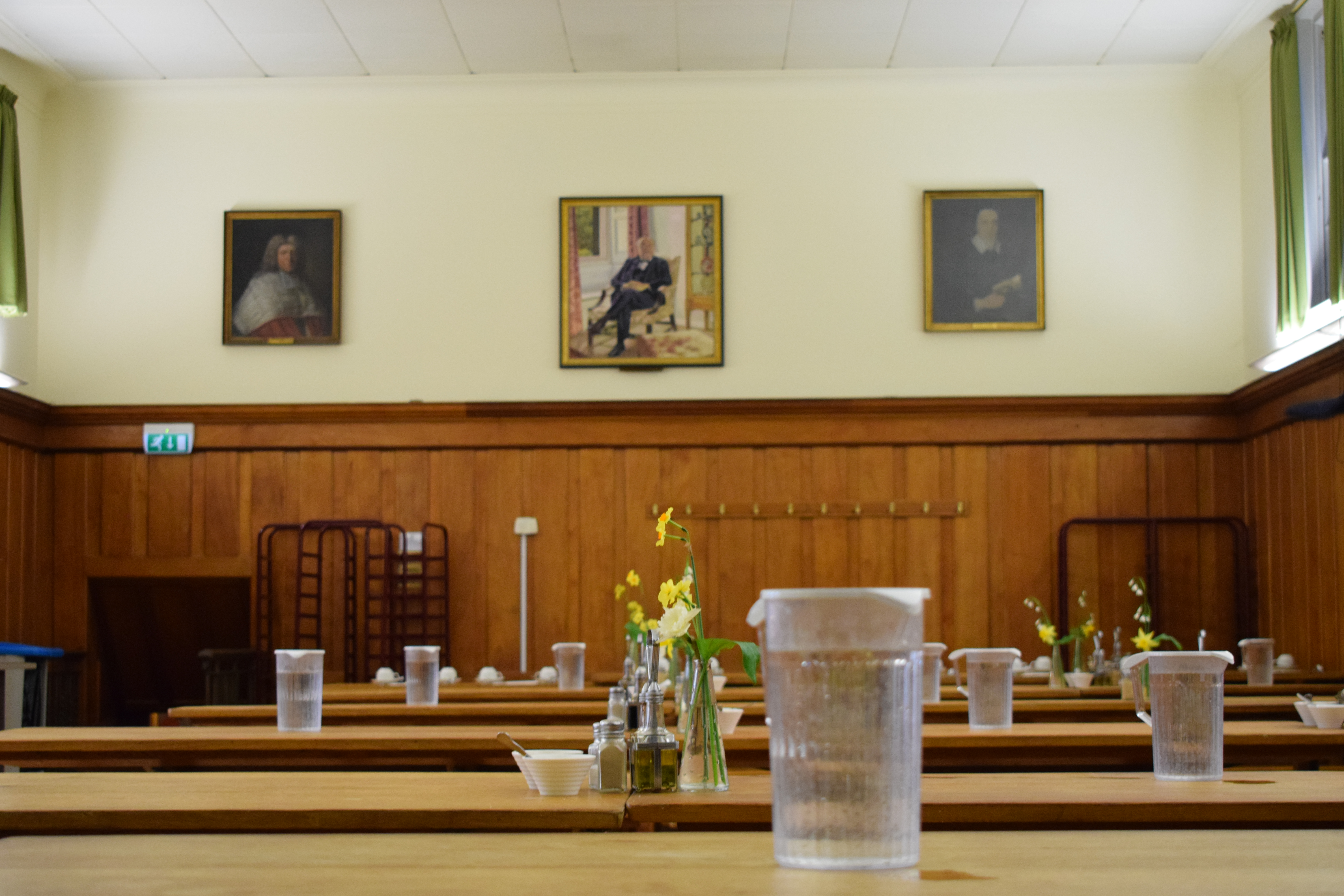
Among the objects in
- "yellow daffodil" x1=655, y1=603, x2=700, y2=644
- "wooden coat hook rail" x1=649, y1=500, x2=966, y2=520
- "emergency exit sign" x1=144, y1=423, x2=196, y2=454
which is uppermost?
"emergency exit sign" x1=144, y1=423, x2=196, y2=454

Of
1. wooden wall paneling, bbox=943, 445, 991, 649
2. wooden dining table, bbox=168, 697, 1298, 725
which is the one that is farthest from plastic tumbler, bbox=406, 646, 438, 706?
wooden wall paneling, bbox=943, 445, 991, 649

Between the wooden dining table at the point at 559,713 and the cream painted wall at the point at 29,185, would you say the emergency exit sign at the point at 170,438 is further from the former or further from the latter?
the wooden dining table at the point at 559,713

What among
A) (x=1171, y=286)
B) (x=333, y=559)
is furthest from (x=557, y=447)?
(x=1171, y=286)

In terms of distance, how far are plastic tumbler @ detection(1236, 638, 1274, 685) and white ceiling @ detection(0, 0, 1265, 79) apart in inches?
152

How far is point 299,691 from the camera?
391cm

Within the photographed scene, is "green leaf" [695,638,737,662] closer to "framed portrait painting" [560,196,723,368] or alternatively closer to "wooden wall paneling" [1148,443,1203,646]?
"framed portrait painting" [560,196,723,368]

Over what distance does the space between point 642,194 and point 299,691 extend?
17.2 feet

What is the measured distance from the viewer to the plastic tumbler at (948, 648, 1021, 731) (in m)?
3.79

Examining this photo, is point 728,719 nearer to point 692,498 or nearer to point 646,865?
point 646,865

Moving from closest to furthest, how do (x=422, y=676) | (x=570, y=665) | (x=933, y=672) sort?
(x=933, y=672), (x=422, y=676), (x=570, y=665)

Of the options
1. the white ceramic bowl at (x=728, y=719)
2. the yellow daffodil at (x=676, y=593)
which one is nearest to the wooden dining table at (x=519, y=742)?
the white ceramic bowl at (x=728, y=719)

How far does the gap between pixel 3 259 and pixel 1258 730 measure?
7.16 metres

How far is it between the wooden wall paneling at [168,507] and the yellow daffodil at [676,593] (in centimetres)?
651

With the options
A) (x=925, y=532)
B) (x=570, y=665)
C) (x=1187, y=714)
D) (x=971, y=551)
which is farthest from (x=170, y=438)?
(x=1187, y=714)
